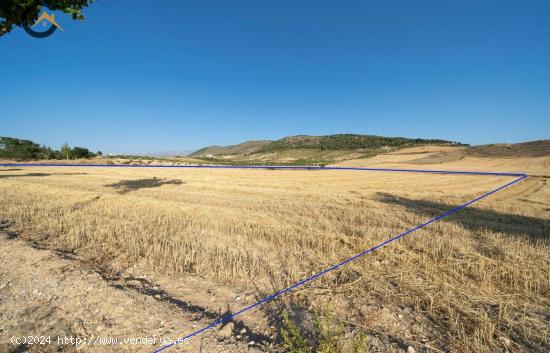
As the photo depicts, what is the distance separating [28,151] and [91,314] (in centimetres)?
5814

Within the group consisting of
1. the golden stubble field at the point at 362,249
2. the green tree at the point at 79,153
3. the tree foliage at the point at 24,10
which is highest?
the tree foliage at the point at 24,10

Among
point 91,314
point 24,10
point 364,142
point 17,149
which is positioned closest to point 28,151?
point 17,149

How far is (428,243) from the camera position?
229 inches

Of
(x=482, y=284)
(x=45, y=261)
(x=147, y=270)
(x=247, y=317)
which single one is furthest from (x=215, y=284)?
(x=482, y=284)

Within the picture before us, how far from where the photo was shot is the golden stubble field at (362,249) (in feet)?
10.2

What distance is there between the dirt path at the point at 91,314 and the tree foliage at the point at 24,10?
381 inches

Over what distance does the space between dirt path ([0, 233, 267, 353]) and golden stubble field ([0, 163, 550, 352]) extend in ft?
2.65

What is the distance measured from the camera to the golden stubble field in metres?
3.10

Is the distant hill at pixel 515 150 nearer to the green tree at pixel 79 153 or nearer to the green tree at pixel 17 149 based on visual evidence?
the green tree at pixel 79 153

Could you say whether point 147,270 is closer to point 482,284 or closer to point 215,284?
point 215,284

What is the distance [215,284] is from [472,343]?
12.0ft

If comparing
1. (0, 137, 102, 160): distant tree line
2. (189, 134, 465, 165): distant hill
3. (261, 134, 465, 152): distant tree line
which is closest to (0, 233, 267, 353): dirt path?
(189, 134, 465, 165): distant hill

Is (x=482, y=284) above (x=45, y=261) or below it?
below

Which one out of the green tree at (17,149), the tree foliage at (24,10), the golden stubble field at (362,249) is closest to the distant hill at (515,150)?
the golden stubble field at (362,249)
